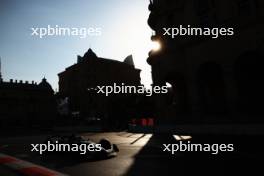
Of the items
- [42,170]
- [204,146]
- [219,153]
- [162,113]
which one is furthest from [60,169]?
[162,113]

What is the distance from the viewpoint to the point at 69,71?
262 ft

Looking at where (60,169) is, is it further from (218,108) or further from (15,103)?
(15,103)

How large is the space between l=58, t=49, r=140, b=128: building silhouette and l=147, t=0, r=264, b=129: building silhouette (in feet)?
81.0

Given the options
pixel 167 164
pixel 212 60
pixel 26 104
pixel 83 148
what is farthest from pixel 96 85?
pixel 167 164

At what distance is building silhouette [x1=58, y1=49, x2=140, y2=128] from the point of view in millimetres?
61094

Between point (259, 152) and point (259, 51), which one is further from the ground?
point (259, 51)

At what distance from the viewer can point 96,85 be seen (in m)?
71.0

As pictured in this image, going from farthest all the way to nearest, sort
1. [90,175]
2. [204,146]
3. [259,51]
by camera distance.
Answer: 1. [259,51]
2. [204,146]
3. [90,175]

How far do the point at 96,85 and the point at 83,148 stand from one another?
5743cm

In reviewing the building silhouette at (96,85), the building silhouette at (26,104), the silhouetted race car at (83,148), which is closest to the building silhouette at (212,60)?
the silhouetted race car at (83,148)

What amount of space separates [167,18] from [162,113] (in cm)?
1125

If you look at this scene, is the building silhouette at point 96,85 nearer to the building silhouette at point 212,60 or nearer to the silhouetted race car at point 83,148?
the building silhouette at point 212,60

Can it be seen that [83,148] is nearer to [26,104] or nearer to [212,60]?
[212,60]

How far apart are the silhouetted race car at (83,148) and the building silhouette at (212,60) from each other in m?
13.0
